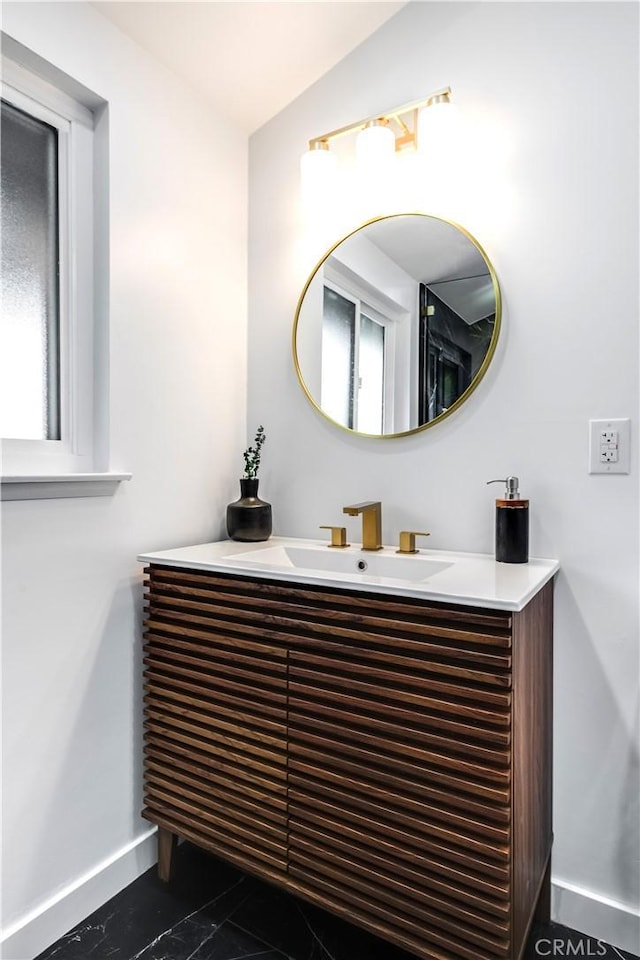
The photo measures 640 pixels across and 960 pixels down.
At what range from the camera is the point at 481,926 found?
1058 millimetres

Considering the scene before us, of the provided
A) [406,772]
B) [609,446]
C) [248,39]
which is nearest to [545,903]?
[406,772]

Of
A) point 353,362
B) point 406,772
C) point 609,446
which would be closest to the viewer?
point 406,772

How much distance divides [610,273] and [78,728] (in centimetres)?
164

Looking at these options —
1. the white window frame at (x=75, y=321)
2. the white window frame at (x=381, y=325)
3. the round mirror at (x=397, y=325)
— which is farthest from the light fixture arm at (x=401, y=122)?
the white window frame at (x=75, y=321)

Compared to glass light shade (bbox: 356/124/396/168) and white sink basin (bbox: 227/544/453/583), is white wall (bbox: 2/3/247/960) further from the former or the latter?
glass light shade (bbox: 356/124/396/168)

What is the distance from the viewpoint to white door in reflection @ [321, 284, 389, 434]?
5.49 ft

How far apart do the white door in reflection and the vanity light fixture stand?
30cm

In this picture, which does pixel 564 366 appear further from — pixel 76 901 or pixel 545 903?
pixel 76 901

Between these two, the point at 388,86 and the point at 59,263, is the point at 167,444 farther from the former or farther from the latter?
the point at 388,86

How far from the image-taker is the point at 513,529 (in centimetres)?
139

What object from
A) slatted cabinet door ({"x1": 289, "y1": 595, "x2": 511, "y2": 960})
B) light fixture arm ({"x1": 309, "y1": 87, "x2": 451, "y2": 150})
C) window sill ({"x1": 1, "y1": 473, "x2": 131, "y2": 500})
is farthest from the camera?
light fixture arm ({"x1": 309, "y1": 87, "x2": 451, "y2": 150})

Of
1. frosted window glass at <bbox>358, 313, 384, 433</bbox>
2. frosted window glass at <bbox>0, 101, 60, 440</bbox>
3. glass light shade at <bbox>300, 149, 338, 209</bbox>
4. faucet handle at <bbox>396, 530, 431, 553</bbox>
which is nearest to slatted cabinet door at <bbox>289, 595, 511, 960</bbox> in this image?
faucet handle at <bbox>396, 530, 431, 553</bbox>

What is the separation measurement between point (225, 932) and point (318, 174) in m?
A: 1.93

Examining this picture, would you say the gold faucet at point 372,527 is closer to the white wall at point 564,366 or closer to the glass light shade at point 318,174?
the white wall at point 564,366
